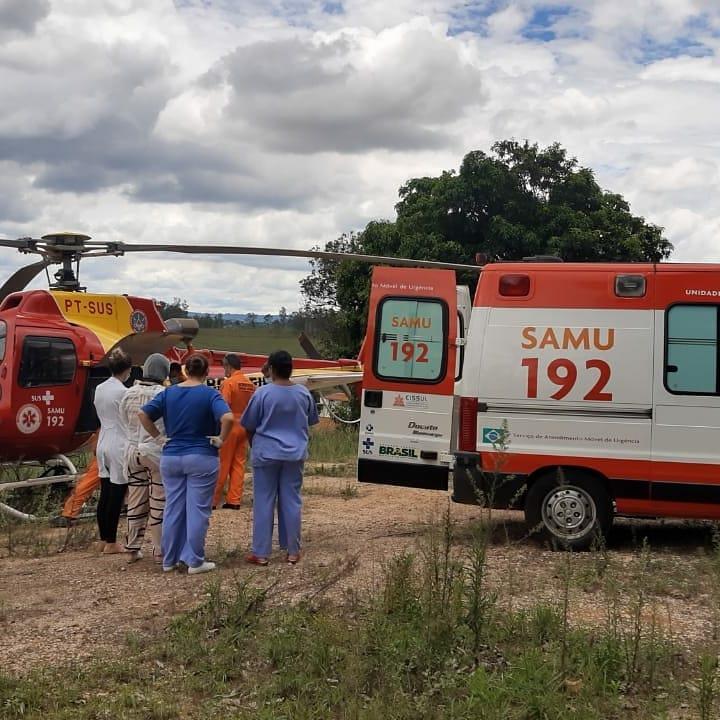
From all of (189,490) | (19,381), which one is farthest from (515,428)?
(19,381)

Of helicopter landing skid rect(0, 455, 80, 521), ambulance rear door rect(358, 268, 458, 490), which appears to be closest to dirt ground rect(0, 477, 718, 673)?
ambulance rear door rect(358, 268, 458, 490)

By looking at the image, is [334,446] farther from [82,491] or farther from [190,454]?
[190,454]

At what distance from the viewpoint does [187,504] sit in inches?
279

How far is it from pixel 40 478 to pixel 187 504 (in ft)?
14.0

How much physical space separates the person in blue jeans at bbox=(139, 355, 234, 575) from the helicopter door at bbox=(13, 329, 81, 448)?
3571 millimetres

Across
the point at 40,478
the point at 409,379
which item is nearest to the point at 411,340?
the point at 409,379

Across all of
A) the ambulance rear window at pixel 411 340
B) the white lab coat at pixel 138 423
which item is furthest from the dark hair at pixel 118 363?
the ambulance rear window at pixel 411 340

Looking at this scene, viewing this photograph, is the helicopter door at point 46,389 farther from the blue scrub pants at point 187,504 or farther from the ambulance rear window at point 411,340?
the ambulance rear window at point 411,340

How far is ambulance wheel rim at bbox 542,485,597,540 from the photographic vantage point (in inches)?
297

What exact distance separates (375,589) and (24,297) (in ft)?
21.1

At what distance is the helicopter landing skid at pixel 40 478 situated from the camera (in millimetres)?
9750

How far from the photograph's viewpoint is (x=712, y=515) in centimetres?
732

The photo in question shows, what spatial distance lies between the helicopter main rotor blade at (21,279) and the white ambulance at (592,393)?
5.52 m

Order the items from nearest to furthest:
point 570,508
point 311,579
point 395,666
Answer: point 395,666
point 311,579
point 570,508
